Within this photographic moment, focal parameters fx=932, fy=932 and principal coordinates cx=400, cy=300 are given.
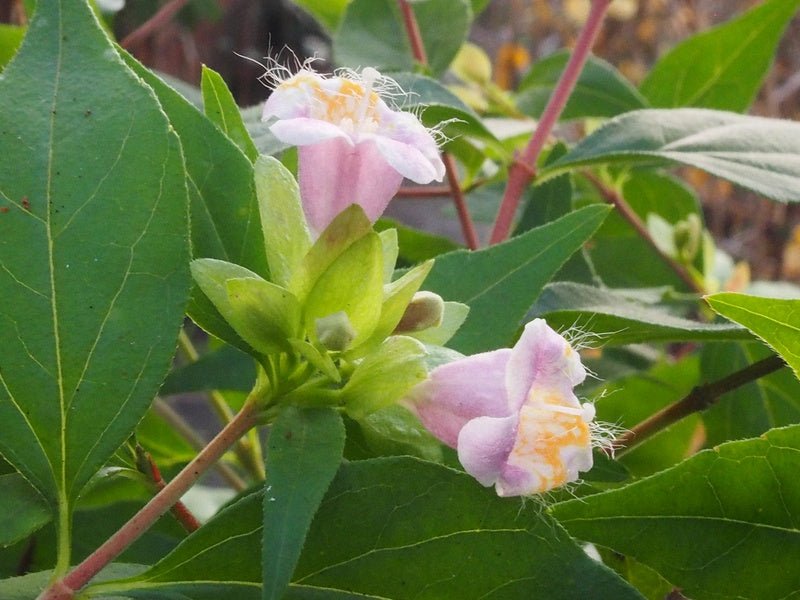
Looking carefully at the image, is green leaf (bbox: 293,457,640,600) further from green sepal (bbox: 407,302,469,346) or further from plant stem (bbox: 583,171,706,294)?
plant stem (bbox: 583,171,706,294)

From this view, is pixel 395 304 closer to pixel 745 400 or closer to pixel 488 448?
pixel 488 448

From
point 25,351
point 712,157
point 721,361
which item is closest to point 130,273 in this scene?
point 25,351

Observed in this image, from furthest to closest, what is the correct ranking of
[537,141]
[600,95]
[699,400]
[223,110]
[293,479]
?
[600,95] → [537,141] → [699,400] → [223,110] → [293,479]

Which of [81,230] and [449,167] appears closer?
[81,230]

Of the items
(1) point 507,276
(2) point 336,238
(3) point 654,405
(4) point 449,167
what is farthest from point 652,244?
(2) point 336,238

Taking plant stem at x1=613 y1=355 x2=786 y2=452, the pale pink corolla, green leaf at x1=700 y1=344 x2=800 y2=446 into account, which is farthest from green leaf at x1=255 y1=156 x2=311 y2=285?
green leaf at x1=700 y1=344 x2=800 y2=446
